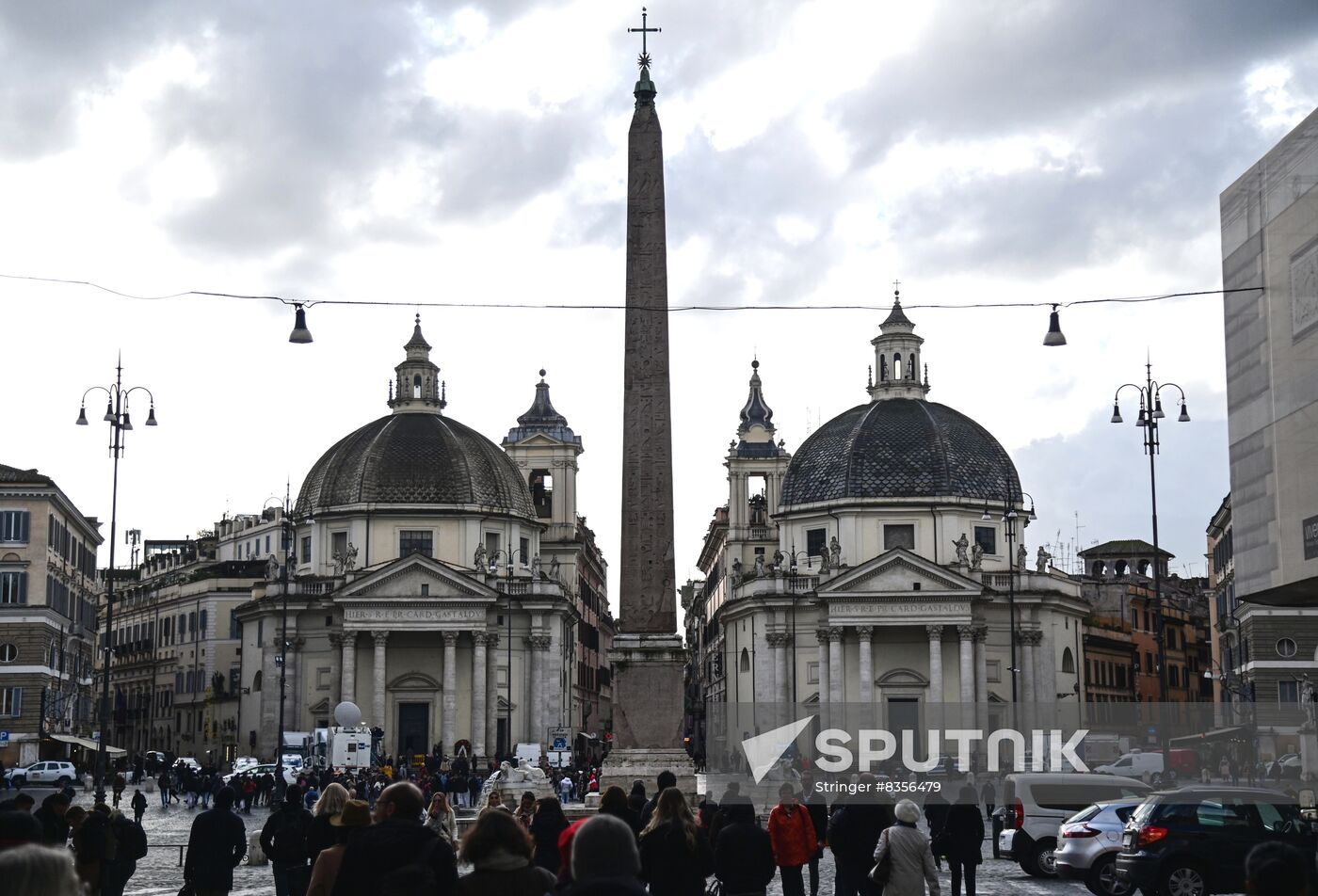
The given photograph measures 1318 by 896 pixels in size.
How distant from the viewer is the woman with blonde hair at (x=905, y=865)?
14312 mm

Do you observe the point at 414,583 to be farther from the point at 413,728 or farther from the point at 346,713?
the point at 346,713

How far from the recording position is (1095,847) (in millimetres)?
23031

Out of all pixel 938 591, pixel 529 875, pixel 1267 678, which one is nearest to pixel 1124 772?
pixel 1267 678

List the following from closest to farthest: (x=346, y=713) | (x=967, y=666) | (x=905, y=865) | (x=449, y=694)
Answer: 1. (x=905, y=865)
2. (x=346, y=713)
3. (x=967, y=666)
4. (x=449, y=694)

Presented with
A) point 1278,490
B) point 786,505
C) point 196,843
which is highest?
point 786,505

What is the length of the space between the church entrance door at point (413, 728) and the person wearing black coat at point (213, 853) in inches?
2484

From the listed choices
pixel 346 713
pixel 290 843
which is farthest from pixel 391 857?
pixel 346 713

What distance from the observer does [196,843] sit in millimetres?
14758

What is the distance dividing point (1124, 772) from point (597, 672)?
2631 inches

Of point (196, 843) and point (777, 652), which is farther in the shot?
point (777, 652)

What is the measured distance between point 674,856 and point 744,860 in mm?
1720

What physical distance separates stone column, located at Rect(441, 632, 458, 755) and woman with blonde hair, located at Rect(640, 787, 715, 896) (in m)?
65.1

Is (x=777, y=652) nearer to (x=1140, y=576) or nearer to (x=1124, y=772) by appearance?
(x=1124, y=772)

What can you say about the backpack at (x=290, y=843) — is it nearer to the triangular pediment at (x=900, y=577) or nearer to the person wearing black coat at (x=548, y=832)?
the person wearing black coat at (x=548, y=832)
